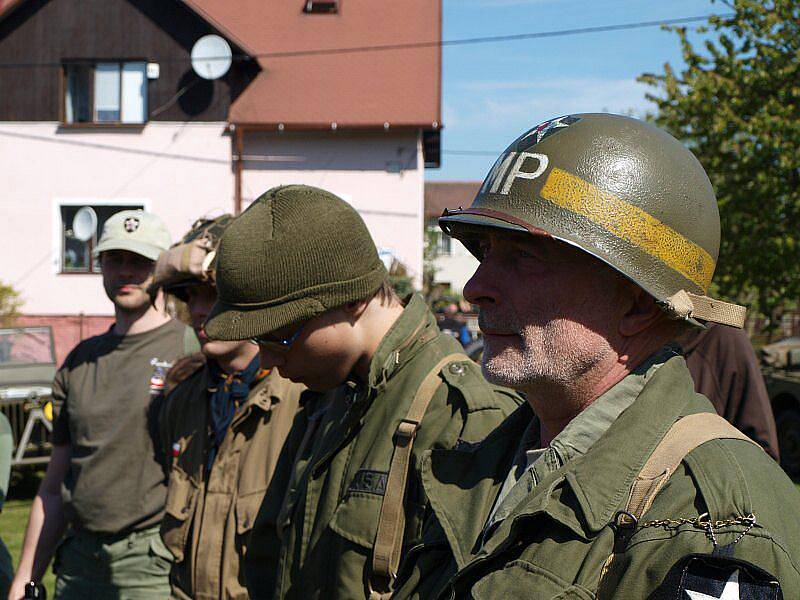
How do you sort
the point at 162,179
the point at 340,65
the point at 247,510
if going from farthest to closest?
1. the point at 340,65
2. the point at 162,179
3. the point at 247,510

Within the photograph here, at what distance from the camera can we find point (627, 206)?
190cm

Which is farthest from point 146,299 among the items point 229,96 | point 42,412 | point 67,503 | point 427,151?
point 427,151

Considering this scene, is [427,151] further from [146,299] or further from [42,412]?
[146,299]

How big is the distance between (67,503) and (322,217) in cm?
237

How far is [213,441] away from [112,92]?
767 inches

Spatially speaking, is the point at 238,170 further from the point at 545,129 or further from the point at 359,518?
the point at 545,129

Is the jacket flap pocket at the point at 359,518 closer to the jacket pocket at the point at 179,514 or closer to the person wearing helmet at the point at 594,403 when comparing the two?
the person wearing helmet at the point at 594,403

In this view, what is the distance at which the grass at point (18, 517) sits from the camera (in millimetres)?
7683

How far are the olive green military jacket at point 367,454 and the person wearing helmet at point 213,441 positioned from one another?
38cm

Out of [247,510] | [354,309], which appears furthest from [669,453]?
[247,510]

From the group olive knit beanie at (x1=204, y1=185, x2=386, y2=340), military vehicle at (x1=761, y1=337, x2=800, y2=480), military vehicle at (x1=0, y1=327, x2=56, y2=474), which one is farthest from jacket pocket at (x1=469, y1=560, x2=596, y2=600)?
military vehicle at (x1=761, y1=337, x2=800, y2=480)

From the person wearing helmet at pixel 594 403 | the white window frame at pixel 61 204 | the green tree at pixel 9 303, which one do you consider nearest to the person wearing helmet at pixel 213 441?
the person wearing helmet at pixel 594 403

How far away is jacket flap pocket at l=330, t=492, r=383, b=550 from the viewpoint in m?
2.50

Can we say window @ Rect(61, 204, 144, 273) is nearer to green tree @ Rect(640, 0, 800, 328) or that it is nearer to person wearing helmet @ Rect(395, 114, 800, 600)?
green tree @ Rect(640, 0, 800, 328)
